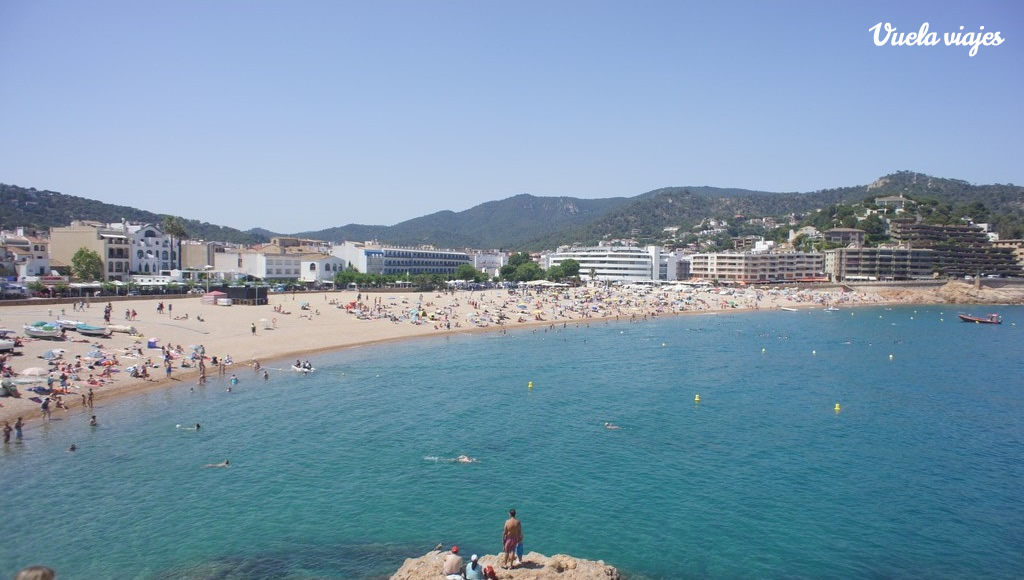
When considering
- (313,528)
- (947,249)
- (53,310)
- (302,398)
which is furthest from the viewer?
(947,249)

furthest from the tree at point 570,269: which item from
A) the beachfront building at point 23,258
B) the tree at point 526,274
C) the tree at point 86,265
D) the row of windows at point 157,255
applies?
the beachfront building at point 23,258

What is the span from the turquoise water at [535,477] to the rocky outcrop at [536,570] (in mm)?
2324

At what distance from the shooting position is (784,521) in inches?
688

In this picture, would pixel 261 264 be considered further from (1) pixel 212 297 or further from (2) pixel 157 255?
(1) pixel 212 297

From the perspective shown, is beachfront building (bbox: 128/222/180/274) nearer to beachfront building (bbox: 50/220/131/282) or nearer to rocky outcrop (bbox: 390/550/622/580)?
beachfront building (bbox: 50/220/131/282)

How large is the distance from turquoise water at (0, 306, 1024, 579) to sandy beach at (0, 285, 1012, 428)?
2.96 meters

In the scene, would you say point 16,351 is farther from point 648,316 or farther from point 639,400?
point 648,316

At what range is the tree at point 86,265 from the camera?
64312 mm

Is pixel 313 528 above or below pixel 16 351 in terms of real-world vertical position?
below

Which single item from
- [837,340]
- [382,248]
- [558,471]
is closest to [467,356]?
[558,471]

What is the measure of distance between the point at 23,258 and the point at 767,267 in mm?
121966

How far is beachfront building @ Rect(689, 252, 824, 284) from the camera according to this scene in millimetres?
129750

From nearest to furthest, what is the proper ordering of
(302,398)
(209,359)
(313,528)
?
(313,528) < (302,398) < (209,359)

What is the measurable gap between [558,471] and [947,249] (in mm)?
141343
